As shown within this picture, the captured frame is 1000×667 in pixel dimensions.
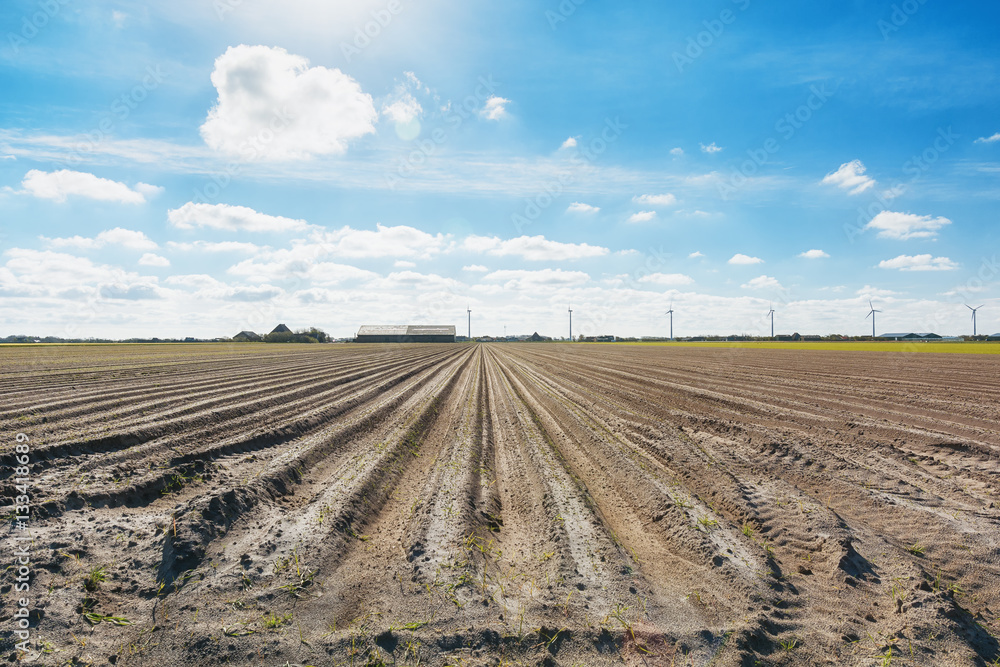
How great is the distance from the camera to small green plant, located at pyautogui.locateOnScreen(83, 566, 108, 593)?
152 inches

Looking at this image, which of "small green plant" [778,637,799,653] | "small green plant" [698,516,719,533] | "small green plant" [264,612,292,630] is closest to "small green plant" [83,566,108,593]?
"small green plant" [264,612,292,630]

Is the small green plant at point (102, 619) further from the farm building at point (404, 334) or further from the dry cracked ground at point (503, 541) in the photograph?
the farm building at point (404, 334)

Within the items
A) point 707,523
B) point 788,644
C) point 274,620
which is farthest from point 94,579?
point 707,523

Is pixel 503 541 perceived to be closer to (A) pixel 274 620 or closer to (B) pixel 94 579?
(A) pixel 274 620

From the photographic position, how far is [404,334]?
365 ft

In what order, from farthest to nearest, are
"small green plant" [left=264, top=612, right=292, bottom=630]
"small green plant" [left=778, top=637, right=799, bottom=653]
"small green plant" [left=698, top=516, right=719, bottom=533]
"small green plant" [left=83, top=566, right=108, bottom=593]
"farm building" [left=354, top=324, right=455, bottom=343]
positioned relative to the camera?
"farm building" [left=354, top=324, right=455, bottom=343]
"small green plant" [left=698, top=516, right=719, bottom=533]
"small green plant" [left=83, top=566, right=108, bottom=593]
"small green plant" [left=264, top=612, right=292, bottom=630]
"small green plant" [left=778, top=637, right=799, bottom=653]

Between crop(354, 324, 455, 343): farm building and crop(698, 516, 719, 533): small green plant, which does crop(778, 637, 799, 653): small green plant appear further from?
crop(354, 324, 455, 343): farm building

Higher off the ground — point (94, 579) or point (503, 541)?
point (94, 579)

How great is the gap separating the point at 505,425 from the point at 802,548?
699cm

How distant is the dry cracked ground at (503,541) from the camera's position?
3.40m

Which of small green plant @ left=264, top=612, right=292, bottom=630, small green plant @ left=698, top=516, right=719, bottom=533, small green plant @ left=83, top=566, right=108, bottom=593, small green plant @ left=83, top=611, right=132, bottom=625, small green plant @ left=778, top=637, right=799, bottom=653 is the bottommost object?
small green plant @ left=778, top=637, right=799, bottom=653

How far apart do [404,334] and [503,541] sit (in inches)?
4288

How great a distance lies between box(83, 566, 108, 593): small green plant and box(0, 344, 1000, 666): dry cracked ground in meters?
0.02

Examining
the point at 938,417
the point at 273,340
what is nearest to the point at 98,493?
the point at 938,417
